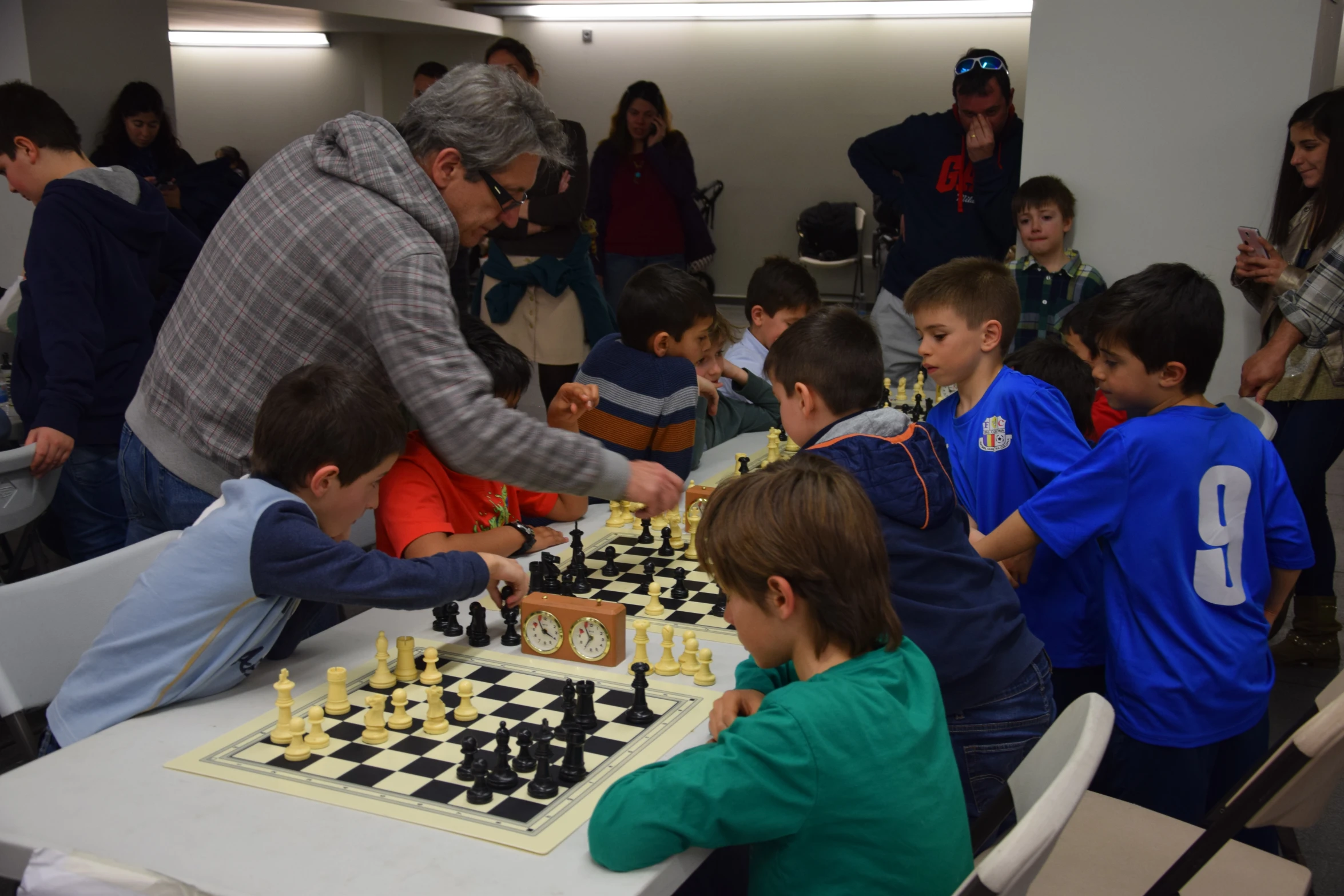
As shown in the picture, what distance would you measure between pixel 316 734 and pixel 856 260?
9.95m

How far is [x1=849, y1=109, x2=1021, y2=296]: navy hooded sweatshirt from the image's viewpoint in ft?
15.1

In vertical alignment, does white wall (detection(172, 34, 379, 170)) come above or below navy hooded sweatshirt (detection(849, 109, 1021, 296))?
above

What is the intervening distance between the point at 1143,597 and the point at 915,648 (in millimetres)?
894

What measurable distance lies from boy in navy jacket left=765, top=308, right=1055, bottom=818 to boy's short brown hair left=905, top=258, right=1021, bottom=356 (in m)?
0.64

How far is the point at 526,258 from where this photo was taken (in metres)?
5.31

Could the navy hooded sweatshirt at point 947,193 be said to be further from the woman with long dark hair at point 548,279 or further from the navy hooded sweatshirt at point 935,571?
the navy hooded sweatshirt at point 935,571

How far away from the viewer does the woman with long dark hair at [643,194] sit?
672 cm

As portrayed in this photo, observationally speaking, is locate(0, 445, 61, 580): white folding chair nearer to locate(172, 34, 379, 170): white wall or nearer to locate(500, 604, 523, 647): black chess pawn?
locate(500, 604, 523, 647): black chess pawn

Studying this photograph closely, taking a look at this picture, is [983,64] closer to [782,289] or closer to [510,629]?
[782,289]

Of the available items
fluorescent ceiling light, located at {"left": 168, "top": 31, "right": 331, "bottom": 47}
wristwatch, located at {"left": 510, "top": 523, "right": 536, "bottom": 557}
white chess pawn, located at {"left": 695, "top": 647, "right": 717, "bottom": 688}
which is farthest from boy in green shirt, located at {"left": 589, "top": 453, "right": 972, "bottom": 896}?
fluorescent ceiling light, located at {"left": 168, "top": 31, "right": 331, "bottom": 47}

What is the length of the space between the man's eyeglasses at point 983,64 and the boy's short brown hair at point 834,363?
2803 millimetres

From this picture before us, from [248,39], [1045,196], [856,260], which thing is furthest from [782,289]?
[248,39]

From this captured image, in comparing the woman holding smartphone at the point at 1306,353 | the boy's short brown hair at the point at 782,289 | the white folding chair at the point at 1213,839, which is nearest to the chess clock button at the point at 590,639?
Answer: the white folding chair at the point at 1213,839

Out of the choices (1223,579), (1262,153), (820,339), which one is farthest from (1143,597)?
(1262,153)
